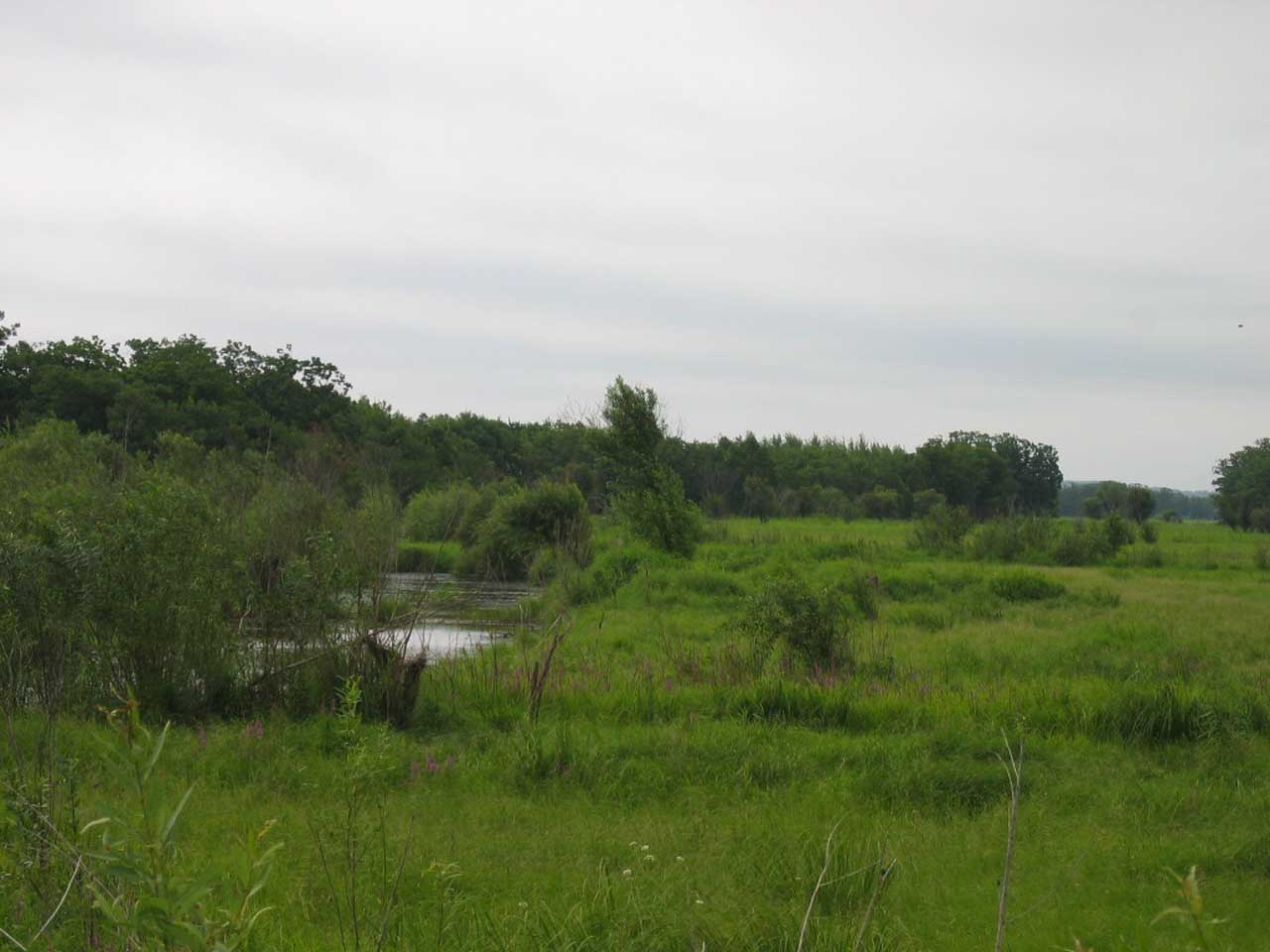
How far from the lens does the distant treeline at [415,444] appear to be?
47.3m

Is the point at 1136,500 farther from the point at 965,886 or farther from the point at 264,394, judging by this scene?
the point at 965,886

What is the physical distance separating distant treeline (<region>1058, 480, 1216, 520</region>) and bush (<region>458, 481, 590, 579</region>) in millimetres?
24724

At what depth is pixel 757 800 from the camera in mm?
8414

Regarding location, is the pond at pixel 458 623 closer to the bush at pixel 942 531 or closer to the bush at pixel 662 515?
the bush at pixel 662 515

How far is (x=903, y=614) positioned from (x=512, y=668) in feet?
28.5

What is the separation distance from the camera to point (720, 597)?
2244cm

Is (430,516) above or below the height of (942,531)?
below

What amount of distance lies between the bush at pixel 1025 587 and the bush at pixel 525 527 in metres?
14.4

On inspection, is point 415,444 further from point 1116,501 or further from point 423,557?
point 1116,501

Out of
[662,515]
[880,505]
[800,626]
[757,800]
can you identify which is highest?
[880,505]

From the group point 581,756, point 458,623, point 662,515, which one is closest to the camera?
point 581,756

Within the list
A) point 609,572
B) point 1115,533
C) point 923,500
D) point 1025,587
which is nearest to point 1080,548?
point 1115,533

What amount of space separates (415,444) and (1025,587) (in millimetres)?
48092

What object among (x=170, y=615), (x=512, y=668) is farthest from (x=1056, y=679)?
(x=170, y=615)
